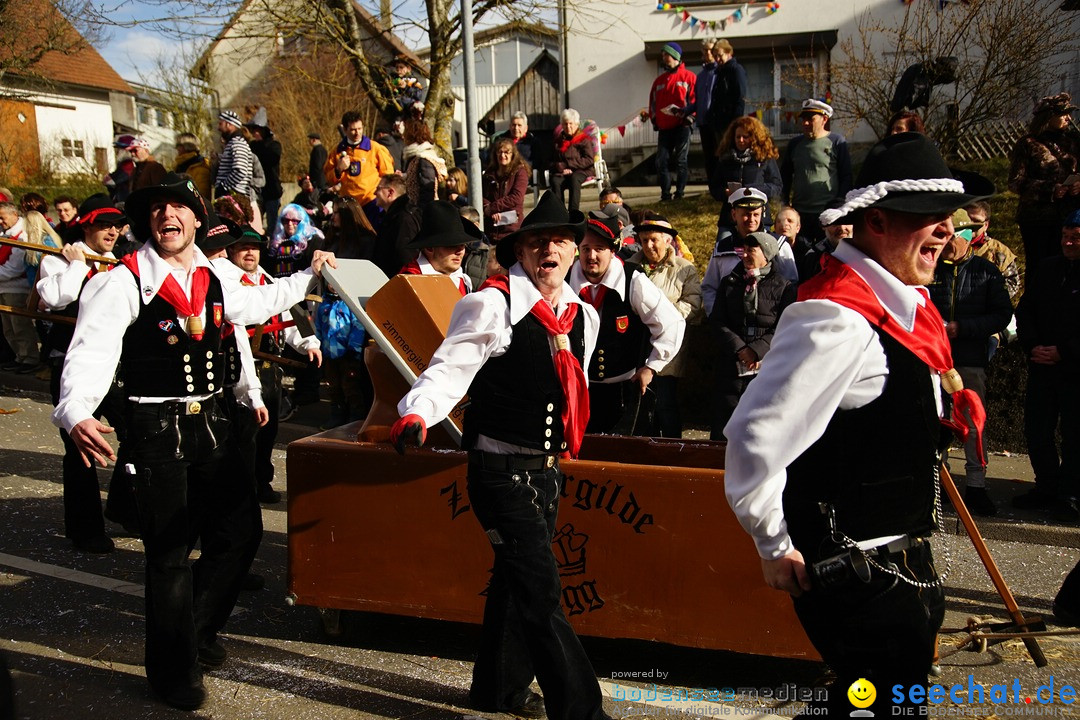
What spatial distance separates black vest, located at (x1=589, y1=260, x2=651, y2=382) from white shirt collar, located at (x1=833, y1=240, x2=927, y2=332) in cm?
325

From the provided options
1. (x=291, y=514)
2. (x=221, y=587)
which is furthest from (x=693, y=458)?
(x=221, y=587)

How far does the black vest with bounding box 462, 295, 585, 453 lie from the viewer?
377 centimetres

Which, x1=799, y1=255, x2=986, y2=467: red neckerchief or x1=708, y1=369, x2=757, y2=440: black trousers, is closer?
x1=799, y1=255, x2=986, y2=467: red neckerchief

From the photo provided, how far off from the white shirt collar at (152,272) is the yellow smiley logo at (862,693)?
3105mm

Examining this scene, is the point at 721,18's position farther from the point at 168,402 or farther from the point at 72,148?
the point at 72,148

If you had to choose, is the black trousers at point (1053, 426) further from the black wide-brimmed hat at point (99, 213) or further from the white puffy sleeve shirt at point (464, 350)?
the black wide-brimmed hat at point (99, 213)

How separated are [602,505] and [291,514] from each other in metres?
1.49

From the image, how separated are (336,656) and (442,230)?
2.24 meters

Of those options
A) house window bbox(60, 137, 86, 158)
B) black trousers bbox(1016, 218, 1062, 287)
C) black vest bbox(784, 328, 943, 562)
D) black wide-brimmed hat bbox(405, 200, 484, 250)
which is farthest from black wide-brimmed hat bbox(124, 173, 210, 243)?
house window bbox(60, 137, 86, 158)

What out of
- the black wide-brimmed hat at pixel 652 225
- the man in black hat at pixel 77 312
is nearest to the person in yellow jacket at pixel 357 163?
the man in black hat at pixel 77 312

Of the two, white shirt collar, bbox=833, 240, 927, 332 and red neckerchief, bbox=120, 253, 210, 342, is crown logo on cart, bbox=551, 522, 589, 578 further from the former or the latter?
white shirt collar, bbox=833, 240, 927, 332

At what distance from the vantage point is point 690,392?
28.0ft

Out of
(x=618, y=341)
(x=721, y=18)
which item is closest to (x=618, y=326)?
(x=618, y=341)

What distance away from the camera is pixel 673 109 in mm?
12805
